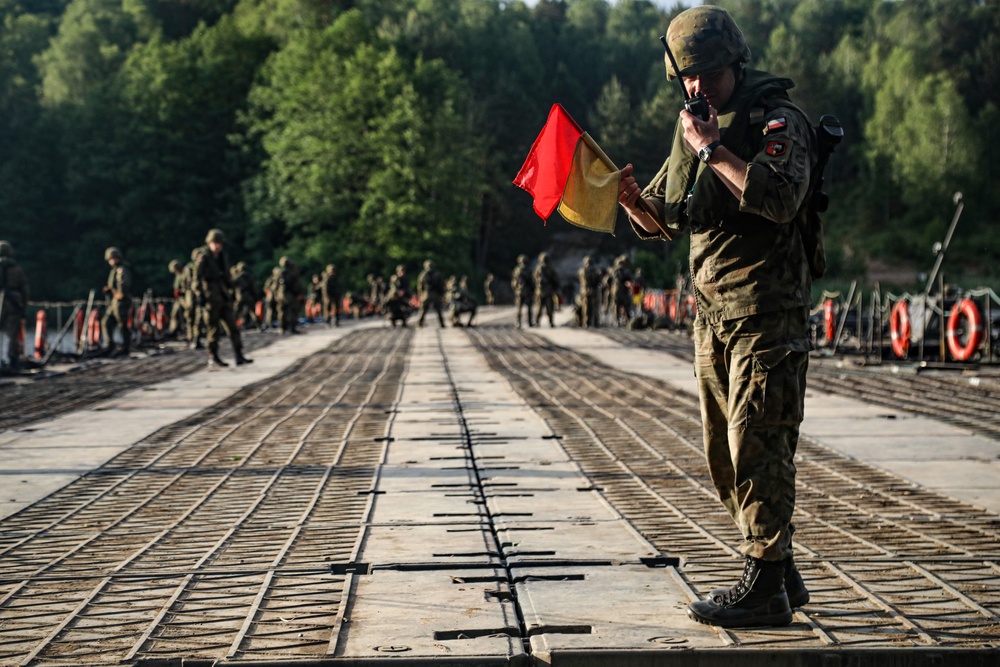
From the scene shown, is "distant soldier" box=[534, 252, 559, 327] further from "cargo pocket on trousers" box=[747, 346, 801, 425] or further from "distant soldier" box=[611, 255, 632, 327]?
"cargo pocket on trousers" box=[747, 346, 801, 425]

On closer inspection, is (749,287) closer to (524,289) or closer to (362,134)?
(524,289)

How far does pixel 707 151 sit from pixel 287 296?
31.5m

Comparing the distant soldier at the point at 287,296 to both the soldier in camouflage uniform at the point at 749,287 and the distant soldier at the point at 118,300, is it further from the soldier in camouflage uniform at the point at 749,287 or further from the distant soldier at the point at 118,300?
the soldier in camouflage uniform at the point at 749,287

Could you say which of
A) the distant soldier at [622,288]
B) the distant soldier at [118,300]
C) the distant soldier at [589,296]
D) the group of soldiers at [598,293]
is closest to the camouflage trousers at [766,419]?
the distant soldier at [118,300]

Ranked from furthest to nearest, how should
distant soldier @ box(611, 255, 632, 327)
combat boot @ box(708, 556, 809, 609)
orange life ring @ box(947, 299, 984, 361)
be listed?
1. distant soldier @ box(611, 255, 632, 327)
2. orange life ring @ box(947, 299, 984, 361)
3. combat boot @ box(708, 556, 809, 609)

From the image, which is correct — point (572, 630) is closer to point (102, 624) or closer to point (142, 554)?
point (102, 624)

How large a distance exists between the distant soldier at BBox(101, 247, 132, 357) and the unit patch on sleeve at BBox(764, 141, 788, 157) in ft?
66.8

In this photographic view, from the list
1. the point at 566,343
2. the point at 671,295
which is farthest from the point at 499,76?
the point at 566,343

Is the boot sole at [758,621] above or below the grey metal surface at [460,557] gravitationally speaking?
above

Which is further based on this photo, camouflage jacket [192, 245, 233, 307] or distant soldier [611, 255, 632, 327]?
distant soldier [611, 255, 632, 327]

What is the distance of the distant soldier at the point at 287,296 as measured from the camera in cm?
3525

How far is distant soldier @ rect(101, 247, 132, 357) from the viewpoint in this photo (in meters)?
24.1

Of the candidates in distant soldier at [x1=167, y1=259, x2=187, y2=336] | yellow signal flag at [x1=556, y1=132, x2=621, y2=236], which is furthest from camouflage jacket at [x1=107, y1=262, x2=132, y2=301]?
yellow signal flag at [x1=556, y1=132, x2=621, y2=236]

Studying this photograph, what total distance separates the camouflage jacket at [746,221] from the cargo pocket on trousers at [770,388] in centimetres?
17
